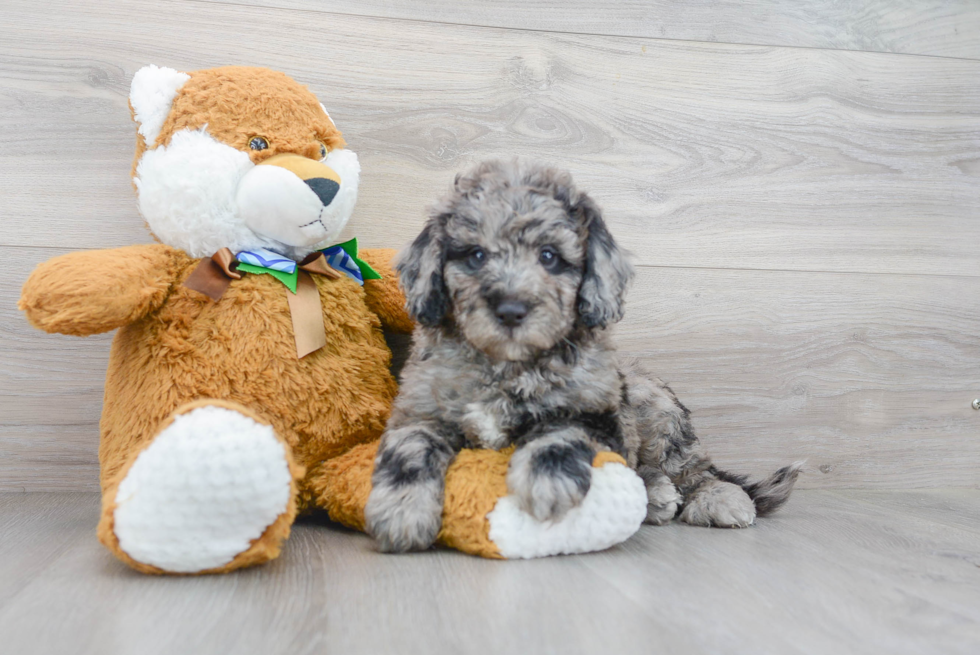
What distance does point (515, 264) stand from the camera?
5.15 ft

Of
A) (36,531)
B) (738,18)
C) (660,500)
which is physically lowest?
(36,531)

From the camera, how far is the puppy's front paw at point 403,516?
4.84ft

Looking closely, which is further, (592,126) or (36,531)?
(592,126)

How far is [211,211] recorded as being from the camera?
1.67 m

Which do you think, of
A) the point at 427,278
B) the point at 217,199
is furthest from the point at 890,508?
the point at 217,199

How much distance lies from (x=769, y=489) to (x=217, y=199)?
1.59 metres

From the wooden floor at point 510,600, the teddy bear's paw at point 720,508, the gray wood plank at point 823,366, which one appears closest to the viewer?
the wooden floor at point 510,600

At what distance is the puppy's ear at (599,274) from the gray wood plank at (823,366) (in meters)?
0.65

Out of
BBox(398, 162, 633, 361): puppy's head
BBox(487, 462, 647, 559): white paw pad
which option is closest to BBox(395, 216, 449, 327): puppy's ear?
BBox(398, 162, 633, 361): puppy's head

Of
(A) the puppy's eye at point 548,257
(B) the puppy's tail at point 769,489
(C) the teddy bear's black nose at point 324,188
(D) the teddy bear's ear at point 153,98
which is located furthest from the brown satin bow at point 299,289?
(B) the puppy's tail at point 769,489

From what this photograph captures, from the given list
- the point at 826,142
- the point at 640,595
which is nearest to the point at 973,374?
the point at 826,142

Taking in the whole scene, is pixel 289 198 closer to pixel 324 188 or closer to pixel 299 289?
pixel 324 188

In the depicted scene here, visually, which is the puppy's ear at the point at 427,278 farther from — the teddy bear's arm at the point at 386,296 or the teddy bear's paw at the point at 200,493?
the teddy bear's paw at the point at 200,493

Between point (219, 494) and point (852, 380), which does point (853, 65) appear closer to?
point (852, 380)
